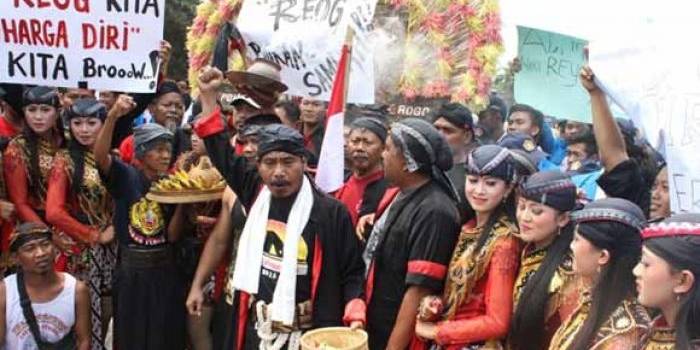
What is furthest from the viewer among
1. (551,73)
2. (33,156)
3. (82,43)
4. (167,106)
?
(167,106)

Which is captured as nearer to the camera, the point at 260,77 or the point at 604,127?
the point at 604,127

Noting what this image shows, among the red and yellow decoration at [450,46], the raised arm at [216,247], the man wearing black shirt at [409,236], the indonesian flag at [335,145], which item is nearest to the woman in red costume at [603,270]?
the man wearing black shirt at [409,236]

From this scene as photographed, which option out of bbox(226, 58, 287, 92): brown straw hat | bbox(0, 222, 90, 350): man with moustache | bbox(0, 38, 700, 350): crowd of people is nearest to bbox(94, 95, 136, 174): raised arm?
bbox(0, 38, 700, 350): crowd of people

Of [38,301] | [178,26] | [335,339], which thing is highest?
[178,26]

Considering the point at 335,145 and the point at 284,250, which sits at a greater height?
the point at 335,145

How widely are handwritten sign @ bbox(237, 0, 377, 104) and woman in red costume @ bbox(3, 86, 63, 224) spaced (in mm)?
1410

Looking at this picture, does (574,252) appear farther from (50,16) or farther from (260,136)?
(50,16)

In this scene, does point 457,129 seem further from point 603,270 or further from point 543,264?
point 603,270

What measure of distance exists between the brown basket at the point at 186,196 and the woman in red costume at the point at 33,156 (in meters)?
0.88

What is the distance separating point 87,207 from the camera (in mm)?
5426

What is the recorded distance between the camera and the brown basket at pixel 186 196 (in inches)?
194

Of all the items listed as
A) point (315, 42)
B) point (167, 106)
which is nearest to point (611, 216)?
point (315, 42)

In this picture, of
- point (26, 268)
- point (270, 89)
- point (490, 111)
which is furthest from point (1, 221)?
point (490, 111)

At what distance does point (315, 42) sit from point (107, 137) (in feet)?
4.81
